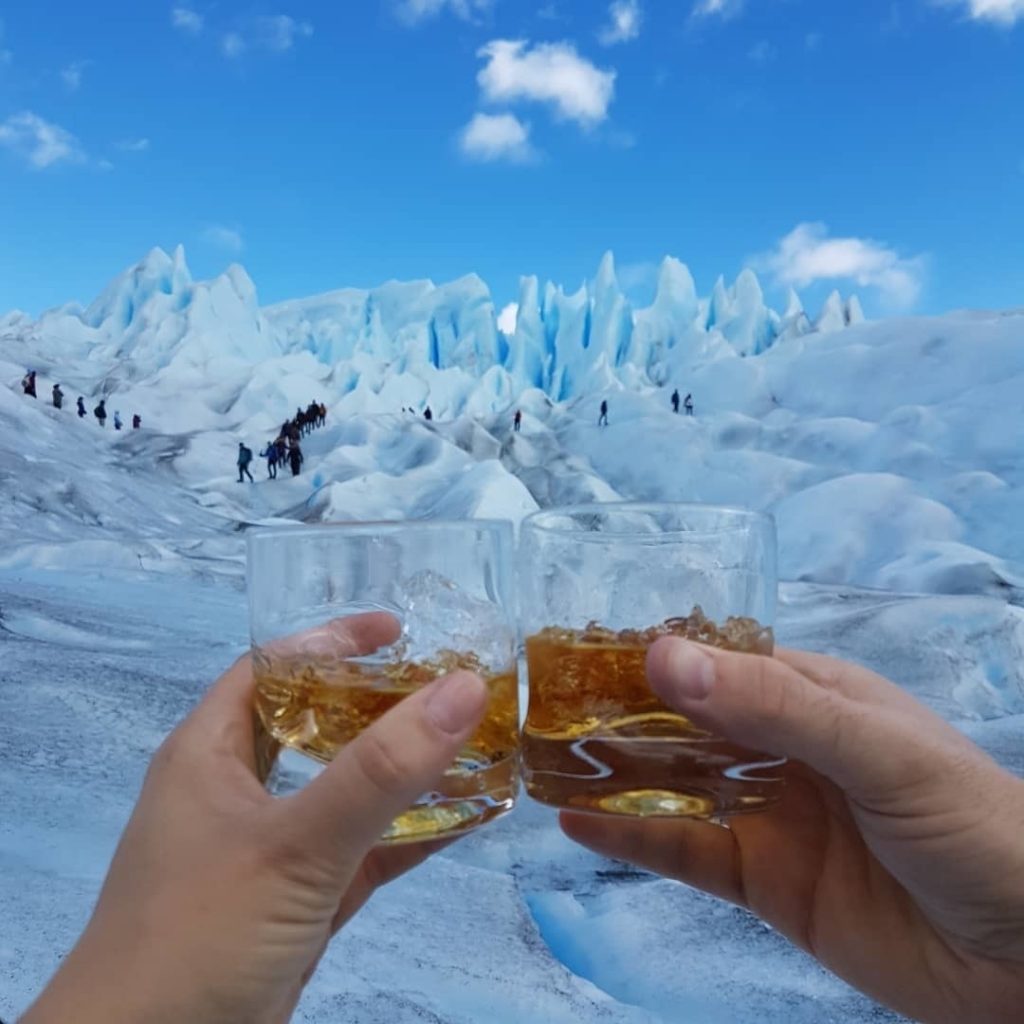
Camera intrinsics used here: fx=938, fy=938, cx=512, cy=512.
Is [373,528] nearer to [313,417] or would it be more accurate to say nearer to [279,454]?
[279,454]

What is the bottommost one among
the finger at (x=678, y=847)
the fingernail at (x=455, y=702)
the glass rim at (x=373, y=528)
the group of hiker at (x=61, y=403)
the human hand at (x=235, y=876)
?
the finger at (x=678, y=847)

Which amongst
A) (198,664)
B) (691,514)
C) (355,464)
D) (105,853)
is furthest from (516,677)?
(355,464)

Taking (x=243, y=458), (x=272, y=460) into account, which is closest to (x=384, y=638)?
(x=243, y=458)

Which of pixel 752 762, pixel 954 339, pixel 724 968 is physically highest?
pixel 954 339

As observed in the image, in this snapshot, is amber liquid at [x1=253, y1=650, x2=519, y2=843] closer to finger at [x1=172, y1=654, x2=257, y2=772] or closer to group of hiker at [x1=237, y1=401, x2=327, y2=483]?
finger at [x1=172, y1=654, x2=257, y2=772]

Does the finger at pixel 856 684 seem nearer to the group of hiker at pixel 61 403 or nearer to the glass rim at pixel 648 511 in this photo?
the glass rim at pixel 648 511

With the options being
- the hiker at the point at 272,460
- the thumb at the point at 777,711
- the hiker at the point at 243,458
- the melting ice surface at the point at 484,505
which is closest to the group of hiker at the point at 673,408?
the melting ice surface at the point at 484,505

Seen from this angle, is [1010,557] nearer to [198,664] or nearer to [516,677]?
[198,664]
